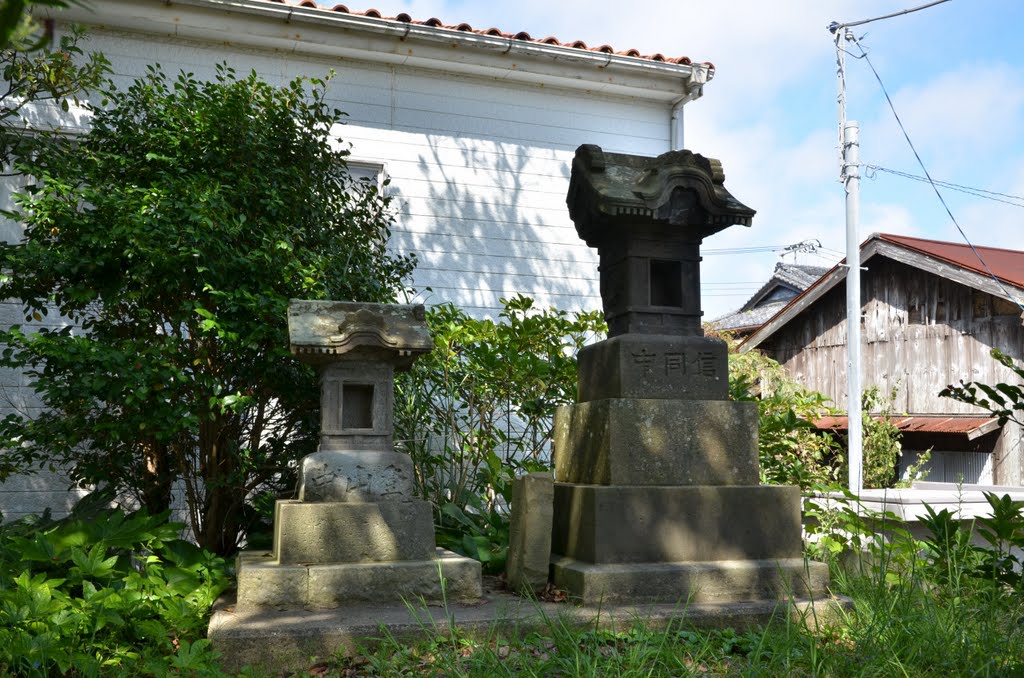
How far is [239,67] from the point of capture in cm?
898

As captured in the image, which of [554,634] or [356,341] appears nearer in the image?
[554,634]

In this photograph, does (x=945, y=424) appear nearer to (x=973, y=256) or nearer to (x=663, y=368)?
(x=973, y=256)

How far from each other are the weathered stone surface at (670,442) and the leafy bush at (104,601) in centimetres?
239

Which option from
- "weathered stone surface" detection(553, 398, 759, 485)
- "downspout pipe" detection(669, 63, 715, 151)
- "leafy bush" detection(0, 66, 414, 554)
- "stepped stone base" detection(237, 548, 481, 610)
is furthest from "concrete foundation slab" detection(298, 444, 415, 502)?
"downspout pipe" detection(669, 63, 715, 151)

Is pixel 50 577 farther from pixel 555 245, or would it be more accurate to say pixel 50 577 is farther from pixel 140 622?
pixel 555 245

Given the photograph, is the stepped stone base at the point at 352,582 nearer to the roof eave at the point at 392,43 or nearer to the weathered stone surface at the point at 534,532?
the weathered stone surface at the point at 534,532

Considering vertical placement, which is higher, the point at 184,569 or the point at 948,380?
the point at 948,380

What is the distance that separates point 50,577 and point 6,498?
3.52 m

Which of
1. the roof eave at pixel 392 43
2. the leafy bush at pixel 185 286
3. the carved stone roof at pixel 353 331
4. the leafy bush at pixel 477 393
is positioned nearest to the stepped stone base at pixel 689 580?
the carved stone roof at pixel 353 331

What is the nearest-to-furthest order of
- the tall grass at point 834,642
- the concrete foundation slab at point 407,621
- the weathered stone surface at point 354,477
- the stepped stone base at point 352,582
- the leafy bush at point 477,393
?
the tall grass at point 834,642 < the concrete foundation slab at point 407,621 < the stepped stone base at point 352,582 < the weathered stone surface at point 354,477 < the leafy bush at point 477,393

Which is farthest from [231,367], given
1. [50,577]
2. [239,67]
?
[239,67]

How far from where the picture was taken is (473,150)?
967 cm

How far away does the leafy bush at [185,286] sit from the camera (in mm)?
5660

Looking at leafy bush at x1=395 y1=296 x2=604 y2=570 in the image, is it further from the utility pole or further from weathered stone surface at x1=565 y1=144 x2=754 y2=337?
the utility pole
